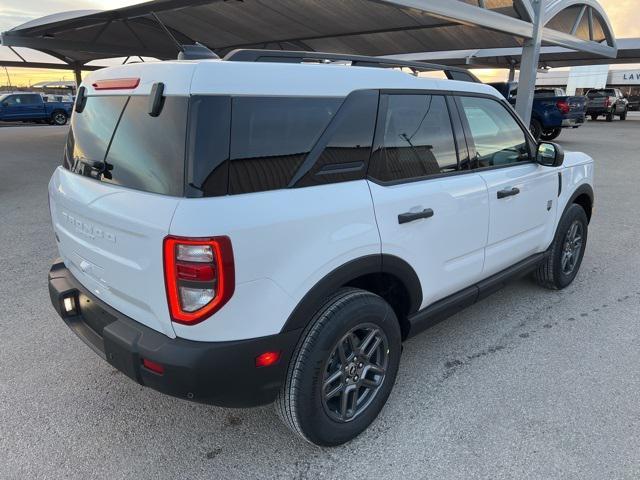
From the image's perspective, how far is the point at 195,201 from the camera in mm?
1883

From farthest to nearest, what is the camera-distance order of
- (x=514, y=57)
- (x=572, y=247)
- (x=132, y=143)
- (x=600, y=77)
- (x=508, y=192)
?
1. (x=600, y=77)
2. (x=514, y=57)
3. (x=572, y=247)
4. (x=508, y=192)
5. (x=132, y=143)

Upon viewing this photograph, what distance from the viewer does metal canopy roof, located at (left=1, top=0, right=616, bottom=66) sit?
11.4 meters

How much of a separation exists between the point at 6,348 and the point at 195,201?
2.37 m

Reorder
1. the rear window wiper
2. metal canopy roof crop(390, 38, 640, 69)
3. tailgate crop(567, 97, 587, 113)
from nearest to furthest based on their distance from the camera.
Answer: the rear window wiper → tailgate crop(567, 97, 587, 113) → metal canopy roof crop(390, 38, 640, 69)

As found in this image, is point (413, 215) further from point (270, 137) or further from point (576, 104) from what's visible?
point (576, 104)

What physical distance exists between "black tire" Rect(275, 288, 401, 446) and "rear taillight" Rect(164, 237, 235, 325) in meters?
0.48

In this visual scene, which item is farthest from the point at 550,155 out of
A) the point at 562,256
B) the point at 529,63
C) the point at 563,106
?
the point at 563,106

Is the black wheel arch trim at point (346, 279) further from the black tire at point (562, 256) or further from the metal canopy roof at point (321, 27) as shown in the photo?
the metal canopy roof at point (321, 27)

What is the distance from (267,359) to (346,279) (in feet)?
1.68

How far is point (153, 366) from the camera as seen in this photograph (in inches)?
79.3

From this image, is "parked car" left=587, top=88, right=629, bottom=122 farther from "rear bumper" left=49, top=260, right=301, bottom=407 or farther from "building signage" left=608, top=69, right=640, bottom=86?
"rear bumper" left=49, top=260, right=301, bottom=407

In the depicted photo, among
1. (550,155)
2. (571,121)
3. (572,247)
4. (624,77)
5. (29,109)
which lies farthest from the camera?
(624,77)

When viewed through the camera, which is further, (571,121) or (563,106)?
(571,121)

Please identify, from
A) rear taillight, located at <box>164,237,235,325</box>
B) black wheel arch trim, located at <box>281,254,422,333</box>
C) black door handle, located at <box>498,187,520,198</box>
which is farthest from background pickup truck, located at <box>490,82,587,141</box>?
rear taillight, located at <box>164,237,235,325</box>
